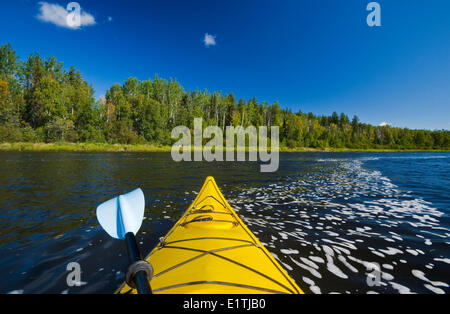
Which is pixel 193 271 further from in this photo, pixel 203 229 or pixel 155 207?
pixel 155 207

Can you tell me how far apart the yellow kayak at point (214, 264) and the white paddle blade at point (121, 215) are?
0.58 metres

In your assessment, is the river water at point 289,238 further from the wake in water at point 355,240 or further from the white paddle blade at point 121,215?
the white paddle blade at point 121,215

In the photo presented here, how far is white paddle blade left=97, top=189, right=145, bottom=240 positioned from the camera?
7.54 feet

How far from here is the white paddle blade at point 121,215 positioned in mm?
2299

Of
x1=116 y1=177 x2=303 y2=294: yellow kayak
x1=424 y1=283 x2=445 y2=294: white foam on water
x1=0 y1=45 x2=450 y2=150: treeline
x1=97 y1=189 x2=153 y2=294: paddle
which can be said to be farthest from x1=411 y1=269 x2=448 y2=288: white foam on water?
x1=0 y1=45 x2=450 y2=150: treeline

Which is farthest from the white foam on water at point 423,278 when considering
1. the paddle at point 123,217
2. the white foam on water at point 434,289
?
the paddle at point 123,217

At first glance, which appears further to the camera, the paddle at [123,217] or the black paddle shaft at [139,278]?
the paddle at [123,217]

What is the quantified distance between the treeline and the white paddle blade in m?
49.0

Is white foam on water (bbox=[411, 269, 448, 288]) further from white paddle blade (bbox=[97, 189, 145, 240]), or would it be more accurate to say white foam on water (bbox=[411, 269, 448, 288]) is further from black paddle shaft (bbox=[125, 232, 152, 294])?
white paddle blade (bbox=[97, 189, 145, 240])

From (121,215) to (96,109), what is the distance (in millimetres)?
60490

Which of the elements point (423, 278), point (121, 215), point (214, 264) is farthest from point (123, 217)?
point (423, 278)

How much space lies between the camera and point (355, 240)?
13.5 ft

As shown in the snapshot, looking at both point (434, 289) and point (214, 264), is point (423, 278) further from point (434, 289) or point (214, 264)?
point (214, 264)
